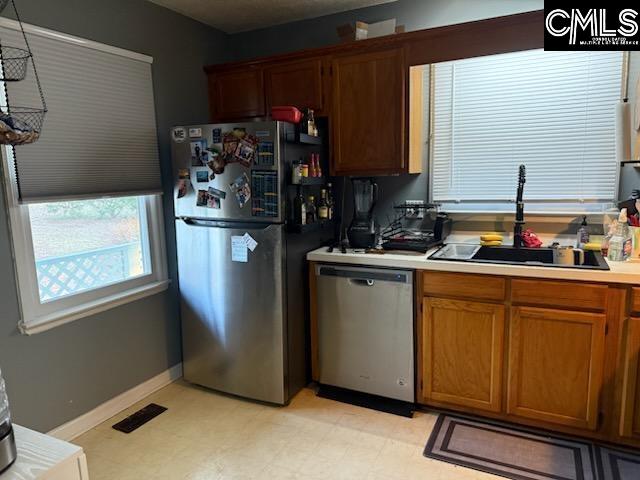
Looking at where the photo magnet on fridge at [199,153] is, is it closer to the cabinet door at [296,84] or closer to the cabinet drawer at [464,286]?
the cabinet door at [296,84]

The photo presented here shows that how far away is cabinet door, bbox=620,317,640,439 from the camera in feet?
6.61

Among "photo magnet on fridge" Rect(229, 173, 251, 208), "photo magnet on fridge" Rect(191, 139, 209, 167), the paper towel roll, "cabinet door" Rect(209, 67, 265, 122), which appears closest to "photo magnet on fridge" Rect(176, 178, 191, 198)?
"photo magnet on fridge" Rect(191, 139, 209, 167)

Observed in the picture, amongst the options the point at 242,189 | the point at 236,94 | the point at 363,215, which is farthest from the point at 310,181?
the point at 236,94

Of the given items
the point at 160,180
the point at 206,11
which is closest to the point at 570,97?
the point at 206,11

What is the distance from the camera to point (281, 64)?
117 inches

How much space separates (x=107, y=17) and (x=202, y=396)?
2.31 meters

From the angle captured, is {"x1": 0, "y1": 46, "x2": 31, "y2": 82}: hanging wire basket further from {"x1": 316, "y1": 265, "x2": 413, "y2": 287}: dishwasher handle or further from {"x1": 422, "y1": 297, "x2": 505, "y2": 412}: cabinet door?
{"x1": 422, "y1": 297, "x2": 505, "y2": 412}: cabinet door

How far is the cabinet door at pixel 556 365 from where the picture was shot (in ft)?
6.88

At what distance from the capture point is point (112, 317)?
2602 mm

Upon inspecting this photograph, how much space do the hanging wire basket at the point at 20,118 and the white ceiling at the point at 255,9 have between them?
3.31ft

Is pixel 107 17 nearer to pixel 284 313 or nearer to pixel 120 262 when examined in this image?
pixel 120 262

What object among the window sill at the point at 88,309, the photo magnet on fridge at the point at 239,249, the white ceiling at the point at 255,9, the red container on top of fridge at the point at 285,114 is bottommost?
the window sill at the point at 88,309

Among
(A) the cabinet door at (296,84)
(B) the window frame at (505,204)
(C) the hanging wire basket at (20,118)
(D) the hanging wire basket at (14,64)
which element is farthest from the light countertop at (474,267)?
(D) the hanging wire basket at (14,64)

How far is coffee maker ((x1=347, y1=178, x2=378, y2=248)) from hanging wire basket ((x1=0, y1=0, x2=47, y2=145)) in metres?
1.72
